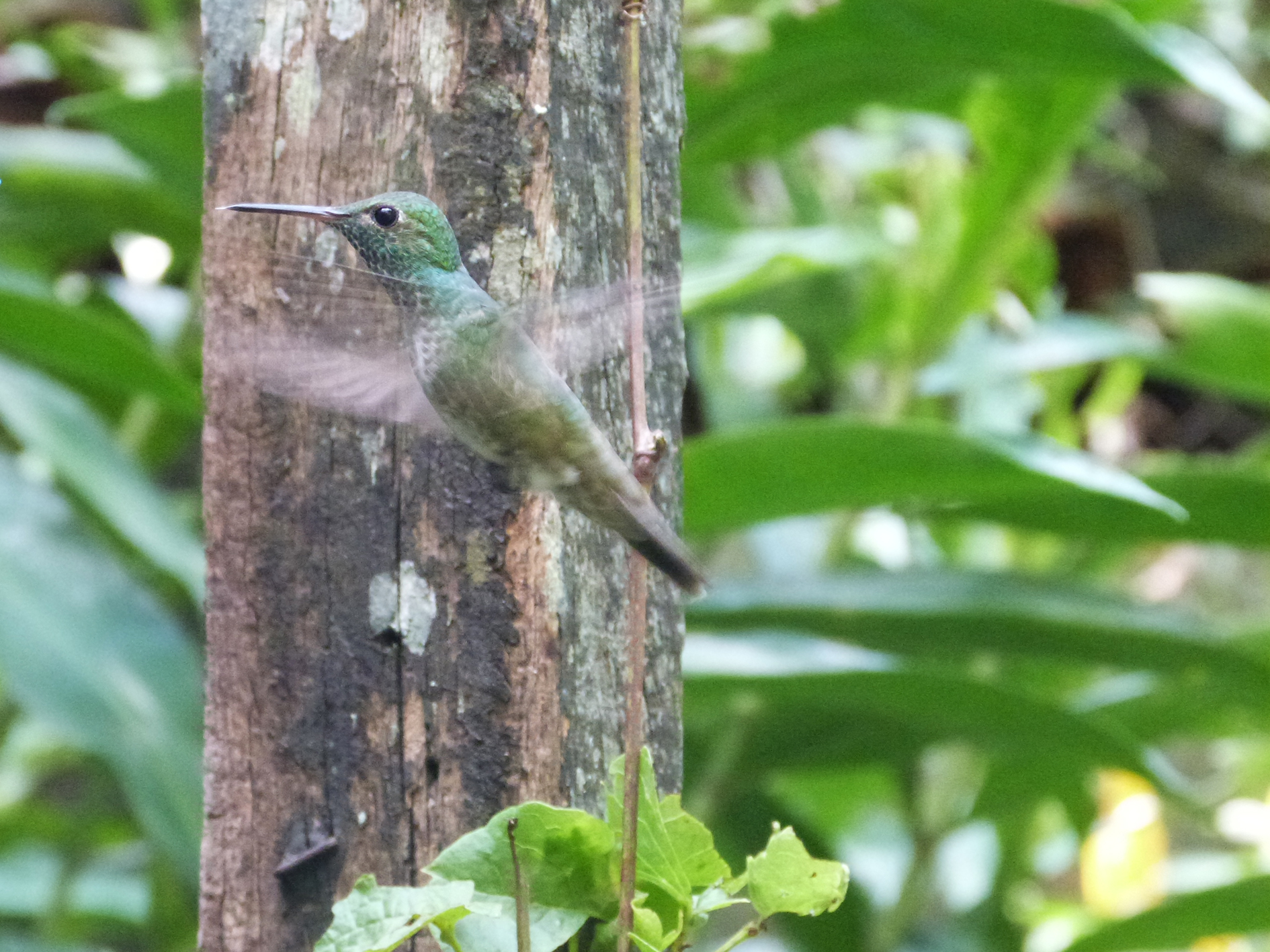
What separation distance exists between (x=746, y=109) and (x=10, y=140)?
0.79 meters

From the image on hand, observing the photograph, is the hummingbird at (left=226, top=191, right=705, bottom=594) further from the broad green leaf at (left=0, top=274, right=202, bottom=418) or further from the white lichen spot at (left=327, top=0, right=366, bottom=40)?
the broad green leaf at (left=0, top=274, right=202, bottom=418)

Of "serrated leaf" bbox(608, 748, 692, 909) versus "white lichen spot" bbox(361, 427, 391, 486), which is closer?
"serrated leaf" bbox(608, 748, 692, 909)

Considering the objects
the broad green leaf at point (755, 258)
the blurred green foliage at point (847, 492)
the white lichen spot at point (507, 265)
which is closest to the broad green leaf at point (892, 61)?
the blurred green foliage at point (847, 492)

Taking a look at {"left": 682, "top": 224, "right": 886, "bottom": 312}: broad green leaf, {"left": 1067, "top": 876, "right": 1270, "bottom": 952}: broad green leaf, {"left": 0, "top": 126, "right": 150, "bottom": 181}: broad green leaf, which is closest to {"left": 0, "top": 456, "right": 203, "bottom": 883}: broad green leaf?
{"left": 0, "top": 126, "right": 150, "bottom": 181}: broad green leaf

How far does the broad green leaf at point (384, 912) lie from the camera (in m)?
0.53

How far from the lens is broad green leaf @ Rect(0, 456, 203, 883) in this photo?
120 cm

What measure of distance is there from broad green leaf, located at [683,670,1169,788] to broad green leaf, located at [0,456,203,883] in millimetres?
468

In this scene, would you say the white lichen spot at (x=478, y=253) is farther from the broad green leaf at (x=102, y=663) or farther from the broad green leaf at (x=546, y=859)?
the broad green leaf at (x=102, y=663)

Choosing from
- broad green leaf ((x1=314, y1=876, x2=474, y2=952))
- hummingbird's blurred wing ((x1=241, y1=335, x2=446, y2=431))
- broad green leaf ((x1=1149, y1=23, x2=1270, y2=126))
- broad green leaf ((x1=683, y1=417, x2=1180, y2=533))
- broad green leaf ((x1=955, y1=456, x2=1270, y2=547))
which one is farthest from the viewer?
broad green leaf ((x1=955, y1=456, x2=1270, y2=547))

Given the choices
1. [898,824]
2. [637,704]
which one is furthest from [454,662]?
[898,824]

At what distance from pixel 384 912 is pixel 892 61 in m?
0.98

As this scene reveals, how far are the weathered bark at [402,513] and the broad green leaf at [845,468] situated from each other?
560 mm

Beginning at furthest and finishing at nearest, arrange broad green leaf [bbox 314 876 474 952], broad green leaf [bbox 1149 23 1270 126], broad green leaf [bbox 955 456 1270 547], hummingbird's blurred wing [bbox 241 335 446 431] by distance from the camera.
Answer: broad green leaf [bbox 955 456 1270 547]
broad green leaf [bbox 1149 23 1270 126]
hummingbird's blurred wing [bbox 241 335 446 431]
broad green leaf [bbox 314 876 474 952]

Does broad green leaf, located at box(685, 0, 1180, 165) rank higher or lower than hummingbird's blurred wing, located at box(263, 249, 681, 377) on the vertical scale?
higher
